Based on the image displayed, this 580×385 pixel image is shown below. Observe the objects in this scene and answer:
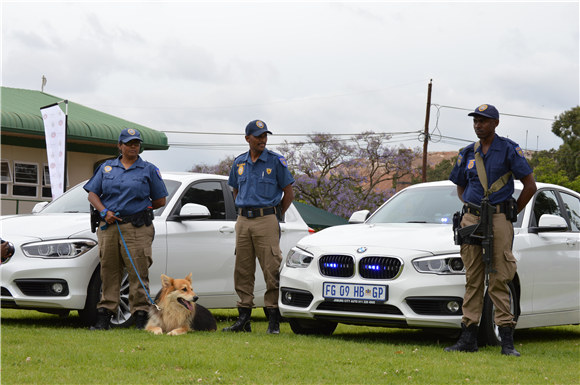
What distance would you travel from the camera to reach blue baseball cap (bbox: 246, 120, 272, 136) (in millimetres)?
8508

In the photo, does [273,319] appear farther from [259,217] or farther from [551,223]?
[551,223]

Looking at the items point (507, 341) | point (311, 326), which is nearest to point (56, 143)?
point (311, 326)

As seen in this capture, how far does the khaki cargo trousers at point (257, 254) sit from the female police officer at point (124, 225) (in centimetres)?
93

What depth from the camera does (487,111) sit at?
7.40 meters

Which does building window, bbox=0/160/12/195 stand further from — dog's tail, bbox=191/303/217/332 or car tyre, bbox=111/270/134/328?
dog's tail, bbox=191/303/217/332

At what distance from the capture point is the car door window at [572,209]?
30.9ft

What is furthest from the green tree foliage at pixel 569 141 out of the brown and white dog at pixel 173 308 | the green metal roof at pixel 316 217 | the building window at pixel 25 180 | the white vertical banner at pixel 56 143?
the brown and white dog at pixel 173 308

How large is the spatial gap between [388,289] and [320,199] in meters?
41.7

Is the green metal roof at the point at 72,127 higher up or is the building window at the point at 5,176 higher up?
the green metal roof at the point at 72,127

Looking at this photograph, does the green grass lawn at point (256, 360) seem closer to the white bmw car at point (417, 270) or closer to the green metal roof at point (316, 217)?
the white bmw car at point (417, 270)

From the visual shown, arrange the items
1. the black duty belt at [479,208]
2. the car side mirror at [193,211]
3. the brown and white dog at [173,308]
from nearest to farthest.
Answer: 1. the black duty belt at [479,208]
2. the brown and white dog at [173,308]
3. the car side mirror at [193,211]

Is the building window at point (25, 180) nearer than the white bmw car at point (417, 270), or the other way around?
the white bmw car at point (417, 270)

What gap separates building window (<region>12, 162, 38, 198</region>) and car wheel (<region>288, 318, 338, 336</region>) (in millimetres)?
19030

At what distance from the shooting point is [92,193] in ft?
27.8
